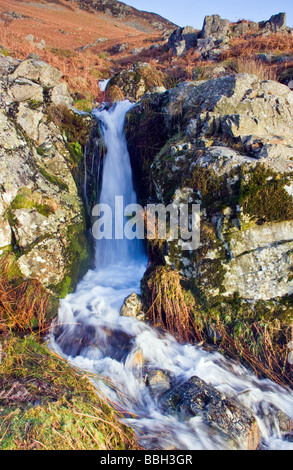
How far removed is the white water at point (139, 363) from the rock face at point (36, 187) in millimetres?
716

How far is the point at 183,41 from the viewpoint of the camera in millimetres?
18719

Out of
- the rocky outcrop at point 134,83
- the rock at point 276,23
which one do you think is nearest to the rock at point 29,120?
the rocky outcrop at point 134,83

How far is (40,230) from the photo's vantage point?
211 inches

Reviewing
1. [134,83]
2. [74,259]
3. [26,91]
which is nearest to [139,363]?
[74,259]

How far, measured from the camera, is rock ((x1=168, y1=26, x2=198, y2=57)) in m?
18.4

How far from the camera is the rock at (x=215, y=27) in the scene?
57.9ft

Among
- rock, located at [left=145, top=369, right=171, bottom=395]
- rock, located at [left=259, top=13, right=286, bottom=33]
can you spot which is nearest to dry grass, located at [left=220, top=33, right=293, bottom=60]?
rock, located at [left=259, top=13, right=286, bottom=33]

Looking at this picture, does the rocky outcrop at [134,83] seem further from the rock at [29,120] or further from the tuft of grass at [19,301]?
the tuft of grass at [19,301]

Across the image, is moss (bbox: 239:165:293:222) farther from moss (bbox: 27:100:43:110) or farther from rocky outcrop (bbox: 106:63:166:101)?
rocky outcrop (bbox: 106:63:166:101)

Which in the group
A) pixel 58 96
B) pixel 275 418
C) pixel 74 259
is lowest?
pixel 275 418

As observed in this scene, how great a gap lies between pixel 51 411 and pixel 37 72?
311 inches

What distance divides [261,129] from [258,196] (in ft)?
6.26

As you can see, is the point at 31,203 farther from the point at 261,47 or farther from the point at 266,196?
the point at 261,47
